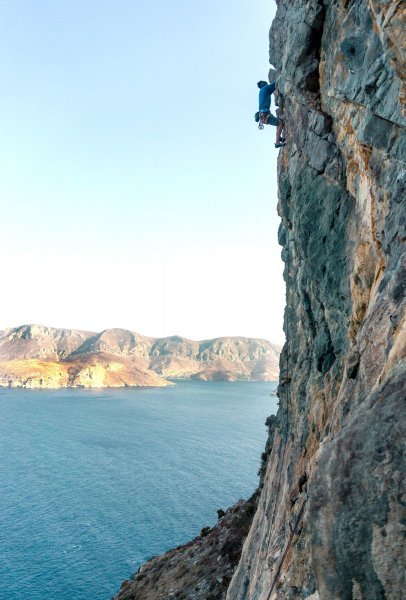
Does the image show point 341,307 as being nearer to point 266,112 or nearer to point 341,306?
point 341,306

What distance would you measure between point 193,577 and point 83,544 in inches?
854

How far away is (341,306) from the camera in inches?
743

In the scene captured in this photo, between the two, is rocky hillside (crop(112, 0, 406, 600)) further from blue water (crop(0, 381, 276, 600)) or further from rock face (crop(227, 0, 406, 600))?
blue water (crop(0, 381, 276, 600))

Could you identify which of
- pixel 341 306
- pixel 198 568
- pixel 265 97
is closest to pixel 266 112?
pixel 265 97

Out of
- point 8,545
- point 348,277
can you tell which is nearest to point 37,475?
point 8,545

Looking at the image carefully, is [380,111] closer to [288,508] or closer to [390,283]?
[390,283]

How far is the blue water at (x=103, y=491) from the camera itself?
→ 48.1m

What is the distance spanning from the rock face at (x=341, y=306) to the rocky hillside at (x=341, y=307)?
0.14 ft

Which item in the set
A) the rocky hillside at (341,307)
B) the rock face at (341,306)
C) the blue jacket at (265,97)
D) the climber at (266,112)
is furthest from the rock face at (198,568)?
the blue jacket at (265,97)

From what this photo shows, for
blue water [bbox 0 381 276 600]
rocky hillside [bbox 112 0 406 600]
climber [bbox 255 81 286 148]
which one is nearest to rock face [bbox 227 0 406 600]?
rocky hillside [bbox 112 0 406 600]

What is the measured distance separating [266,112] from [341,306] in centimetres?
1369

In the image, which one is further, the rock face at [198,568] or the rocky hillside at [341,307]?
the rock face at [198,568]

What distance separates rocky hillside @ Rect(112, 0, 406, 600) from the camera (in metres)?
8.27

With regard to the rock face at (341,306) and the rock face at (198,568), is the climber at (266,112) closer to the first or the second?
the rock face at (341,306)
